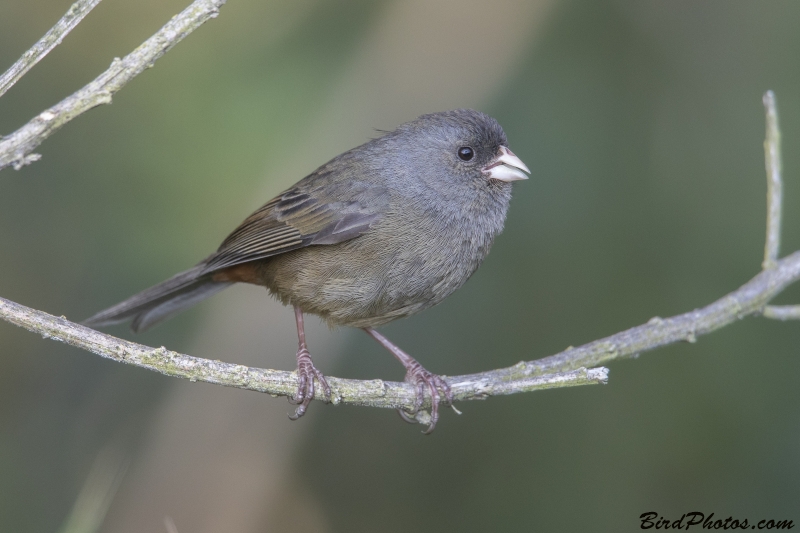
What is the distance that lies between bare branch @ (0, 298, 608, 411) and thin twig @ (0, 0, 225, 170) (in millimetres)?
507

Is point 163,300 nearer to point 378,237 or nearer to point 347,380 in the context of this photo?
point 378,237

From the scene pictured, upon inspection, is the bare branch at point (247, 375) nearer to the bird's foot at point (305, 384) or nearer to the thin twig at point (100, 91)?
the bird's foot at point (305, 384)

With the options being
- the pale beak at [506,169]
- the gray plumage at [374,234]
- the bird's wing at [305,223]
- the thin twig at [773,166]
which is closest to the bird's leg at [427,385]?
the gray plumage at [374,234]

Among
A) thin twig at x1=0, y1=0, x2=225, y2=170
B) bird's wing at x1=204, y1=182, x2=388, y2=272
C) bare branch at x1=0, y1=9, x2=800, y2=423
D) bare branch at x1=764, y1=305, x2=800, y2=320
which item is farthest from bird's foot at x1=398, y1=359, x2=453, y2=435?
thin twig at x1=0, y1=0, x2=225, y2=170

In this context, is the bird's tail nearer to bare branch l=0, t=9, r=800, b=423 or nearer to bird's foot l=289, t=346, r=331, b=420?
bird's foot l=289, t=346, r=331, b=420

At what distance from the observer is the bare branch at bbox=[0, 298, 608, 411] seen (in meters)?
2.69

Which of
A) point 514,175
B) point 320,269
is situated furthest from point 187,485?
point 514,175

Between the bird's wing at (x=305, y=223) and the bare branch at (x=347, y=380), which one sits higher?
the bird's wing at (x=305, y=223)

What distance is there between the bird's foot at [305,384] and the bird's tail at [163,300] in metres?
0.83

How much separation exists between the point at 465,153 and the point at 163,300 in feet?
6.29

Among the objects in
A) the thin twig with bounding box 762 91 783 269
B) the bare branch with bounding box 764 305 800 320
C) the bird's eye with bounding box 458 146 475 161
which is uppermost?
the bird's eye with bounding box 458 146 475 161

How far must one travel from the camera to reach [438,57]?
6.15m

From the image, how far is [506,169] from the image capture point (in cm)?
435

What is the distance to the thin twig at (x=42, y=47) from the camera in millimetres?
2453
